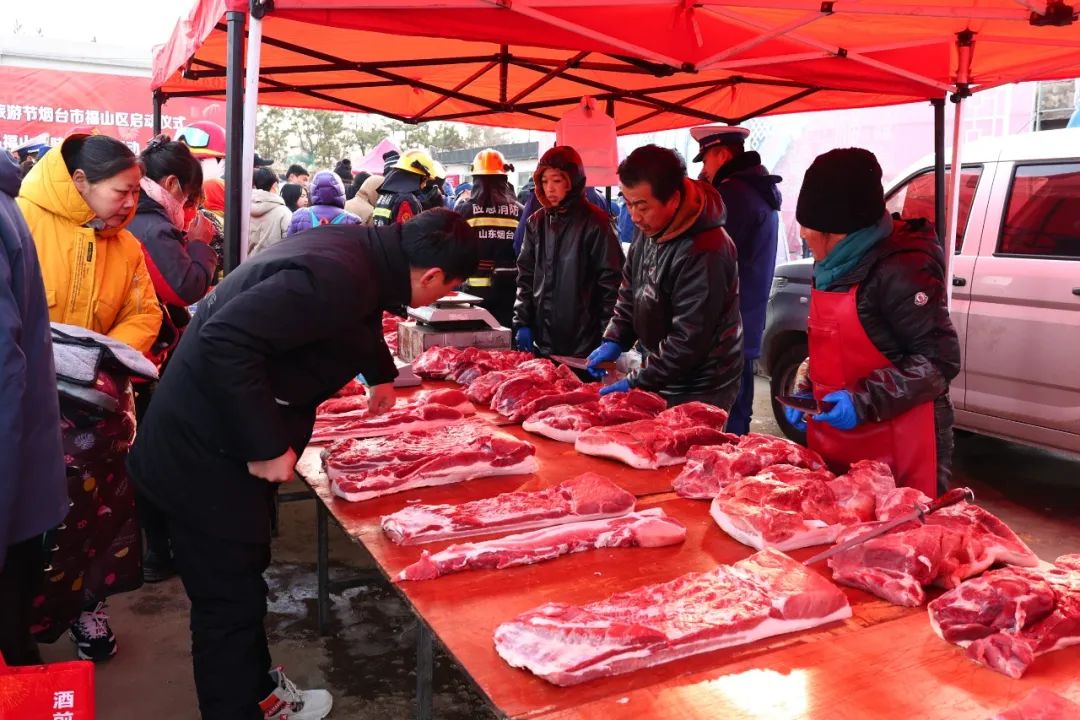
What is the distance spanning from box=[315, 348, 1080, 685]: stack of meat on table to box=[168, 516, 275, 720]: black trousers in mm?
417

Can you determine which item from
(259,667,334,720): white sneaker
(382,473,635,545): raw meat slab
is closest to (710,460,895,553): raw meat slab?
(382,473,635,545): raw meat slab

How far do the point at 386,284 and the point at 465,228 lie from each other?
12.0 inches

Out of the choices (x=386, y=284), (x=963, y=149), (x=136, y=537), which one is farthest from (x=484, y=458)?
(x=963, y=149)

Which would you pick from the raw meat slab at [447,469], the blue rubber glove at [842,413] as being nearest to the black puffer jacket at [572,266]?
the raw meat slab at [447,469]

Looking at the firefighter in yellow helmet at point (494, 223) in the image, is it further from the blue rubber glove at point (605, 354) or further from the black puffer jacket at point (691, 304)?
the black puffer jacket at point (691, 304)

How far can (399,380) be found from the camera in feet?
14.9

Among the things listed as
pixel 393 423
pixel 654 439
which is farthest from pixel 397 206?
pixel 654 439

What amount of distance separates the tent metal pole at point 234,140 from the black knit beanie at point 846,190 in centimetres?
248

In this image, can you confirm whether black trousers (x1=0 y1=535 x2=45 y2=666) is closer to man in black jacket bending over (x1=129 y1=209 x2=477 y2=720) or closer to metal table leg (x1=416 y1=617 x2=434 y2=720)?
man in black jacket bending over (x1=129 y1=209 x2=477 y2=720)

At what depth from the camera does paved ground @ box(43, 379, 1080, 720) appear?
361 centimetres

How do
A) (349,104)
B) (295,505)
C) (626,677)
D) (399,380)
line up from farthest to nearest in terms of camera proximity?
(349,104) → (295,505) → (399,380) → (626,677)

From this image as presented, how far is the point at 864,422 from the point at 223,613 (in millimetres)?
2349

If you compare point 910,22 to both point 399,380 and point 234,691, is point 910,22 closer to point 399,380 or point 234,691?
point 399,380

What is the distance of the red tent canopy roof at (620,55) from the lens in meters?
4.12
